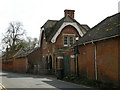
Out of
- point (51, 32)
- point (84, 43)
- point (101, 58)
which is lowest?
point (101, 58)

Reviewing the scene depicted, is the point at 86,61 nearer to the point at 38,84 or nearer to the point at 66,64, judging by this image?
the point at 38,84

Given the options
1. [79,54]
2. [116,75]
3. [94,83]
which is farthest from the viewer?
[79,54]

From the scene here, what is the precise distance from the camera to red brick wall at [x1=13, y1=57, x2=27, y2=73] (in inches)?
1475

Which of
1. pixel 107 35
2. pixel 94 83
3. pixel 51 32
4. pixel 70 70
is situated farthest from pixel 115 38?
pixel 51 32

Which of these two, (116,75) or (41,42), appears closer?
(116,75)

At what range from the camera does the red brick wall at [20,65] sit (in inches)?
1475

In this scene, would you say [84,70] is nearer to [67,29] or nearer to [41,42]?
[67,29]

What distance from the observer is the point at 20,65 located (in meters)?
40.5

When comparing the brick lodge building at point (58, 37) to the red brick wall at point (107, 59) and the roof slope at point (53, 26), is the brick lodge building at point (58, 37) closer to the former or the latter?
the roof slope at point (53, 26)

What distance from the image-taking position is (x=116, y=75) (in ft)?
42.5

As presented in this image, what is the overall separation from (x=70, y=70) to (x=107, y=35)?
9286 millimetres

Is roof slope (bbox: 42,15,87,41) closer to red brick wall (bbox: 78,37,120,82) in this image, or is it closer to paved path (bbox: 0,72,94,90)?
paved path (bbox: 0,72,94,90)

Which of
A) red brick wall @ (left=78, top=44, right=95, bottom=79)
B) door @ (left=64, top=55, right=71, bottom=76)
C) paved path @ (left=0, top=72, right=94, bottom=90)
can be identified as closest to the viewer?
paved path @ (left=0, top=72, right=94, bottom=90)

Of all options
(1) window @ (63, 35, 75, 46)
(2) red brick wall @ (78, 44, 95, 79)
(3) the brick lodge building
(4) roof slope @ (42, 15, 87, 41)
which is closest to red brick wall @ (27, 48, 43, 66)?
(3) the brick lodge building
